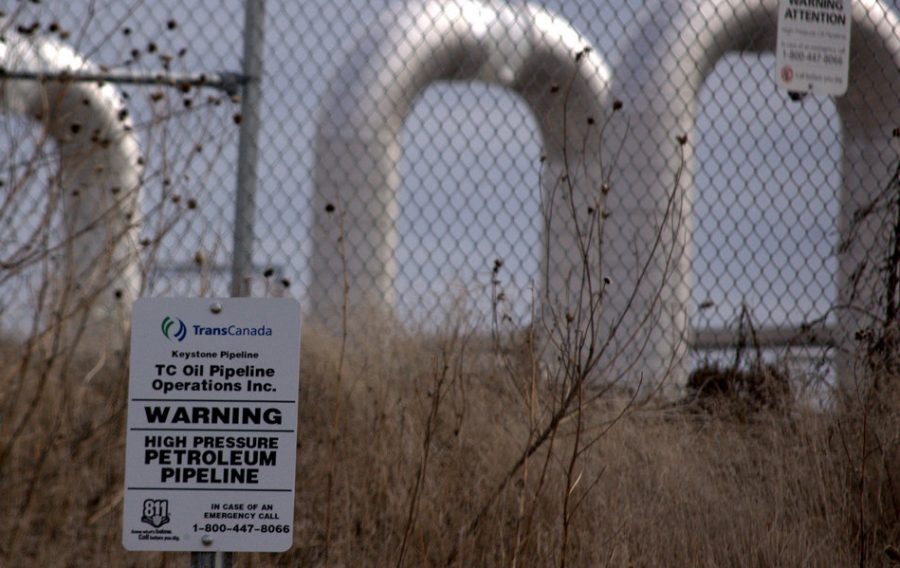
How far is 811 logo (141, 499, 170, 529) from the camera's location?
1.94m

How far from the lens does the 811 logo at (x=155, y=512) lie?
1.94m

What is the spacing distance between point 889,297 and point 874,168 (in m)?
1.02

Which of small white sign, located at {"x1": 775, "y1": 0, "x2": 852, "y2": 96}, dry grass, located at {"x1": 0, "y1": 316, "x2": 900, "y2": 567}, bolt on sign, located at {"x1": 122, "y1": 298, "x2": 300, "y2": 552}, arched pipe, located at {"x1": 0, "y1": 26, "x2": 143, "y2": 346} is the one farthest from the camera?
small white sign, located at {"x1": 775, "y1": 0, "x2": 852, "y2": 96}

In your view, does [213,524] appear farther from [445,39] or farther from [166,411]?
[445,39]

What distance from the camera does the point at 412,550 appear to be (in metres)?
3.00

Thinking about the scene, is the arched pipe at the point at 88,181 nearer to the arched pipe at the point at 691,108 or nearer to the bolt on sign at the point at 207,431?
the bolt on sign at the point at 207,431

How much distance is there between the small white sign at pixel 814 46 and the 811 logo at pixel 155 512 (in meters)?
3.06

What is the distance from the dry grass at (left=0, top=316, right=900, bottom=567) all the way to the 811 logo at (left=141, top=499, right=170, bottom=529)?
85 centimetres

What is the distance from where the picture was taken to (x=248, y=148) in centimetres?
360

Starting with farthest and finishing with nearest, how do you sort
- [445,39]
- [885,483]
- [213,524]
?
[445,39] → [885,483] → [213,524]

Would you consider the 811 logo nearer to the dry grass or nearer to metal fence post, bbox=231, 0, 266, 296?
the dry grass

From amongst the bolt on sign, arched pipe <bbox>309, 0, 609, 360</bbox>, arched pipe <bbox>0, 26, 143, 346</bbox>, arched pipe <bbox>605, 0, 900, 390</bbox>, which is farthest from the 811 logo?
arched pipe <bbox>605, 0, 900, 390</bbox>

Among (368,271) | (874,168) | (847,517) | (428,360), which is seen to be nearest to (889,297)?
(874,168)

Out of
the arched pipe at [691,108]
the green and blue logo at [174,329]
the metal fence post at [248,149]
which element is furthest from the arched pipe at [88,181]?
the arched pipe at [691,108]
